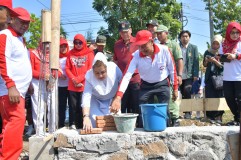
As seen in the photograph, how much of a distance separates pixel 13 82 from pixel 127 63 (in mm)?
2106

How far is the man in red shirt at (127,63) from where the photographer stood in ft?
16.4

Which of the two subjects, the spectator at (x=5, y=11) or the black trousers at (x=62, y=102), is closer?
the spectator at (x=5, y=11)

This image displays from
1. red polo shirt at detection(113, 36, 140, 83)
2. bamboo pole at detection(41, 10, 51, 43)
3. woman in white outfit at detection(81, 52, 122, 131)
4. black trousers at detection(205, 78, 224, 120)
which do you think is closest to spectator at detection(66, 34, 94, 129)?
red polo shirt at detection(113, 36, 140, 83)

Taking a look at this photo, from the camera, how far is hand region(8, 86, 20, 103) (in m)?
3.49

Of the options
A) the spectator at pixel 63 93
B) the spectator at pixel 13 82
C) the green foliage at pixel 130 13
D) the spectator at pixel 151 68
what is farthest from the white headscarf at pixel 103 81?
the green foliage at pixel 130 13

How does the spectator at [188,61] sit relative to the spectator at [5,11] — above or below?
below

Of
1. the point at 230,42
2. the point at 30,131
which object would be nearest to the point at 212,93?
the point at 230,42

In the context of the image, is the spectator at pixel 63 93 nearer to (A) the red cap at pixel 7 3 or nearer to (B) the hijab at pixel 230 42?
(A) the red cap at pixel 7 3

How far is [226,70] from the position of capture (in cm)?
514

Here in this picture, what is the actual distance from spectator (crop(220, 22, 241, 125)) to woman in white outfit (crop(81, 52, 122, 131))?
1718mm

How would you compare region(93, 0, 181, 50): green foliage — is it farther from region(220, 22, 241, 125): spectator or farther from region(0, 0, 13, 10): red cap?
region(0, 0, 13, 10): red cap

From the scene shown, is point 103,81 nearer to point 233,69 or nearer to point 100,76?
point 100,76

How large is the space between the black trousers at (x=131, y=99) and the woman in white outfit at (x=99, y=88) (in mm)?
562

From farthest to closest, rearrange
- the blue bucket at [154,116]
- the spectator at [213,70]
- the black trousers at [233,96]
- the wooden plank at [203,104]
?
the wooden plank at [203,104], the spectator at [213,70], the black trousers at [233,96], the blue bucket at [154,116]
